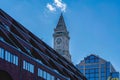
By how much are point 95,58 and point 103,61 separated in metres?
3.82

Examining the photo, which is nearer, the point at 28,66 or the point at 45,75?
the point at 28,66

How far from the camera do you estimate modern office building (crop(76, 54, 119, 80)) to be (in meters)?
196

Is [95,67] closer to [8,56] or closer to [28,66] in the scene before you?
[28,66]

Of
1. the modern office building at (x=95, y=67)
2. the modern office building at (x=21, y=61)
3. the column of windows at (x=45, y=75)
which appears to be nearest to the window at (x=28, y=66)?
the modern office building at (x=21, y=61)

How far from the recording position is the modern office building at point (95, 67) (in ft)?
645

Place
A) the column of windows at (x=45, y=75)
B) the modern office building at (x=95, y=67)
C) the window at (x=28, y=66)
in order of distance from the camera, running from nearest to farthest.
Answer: the window at (x=28, y=66), the column of windows at (x=45, y=75), the modern office building at (x=95, y=67)

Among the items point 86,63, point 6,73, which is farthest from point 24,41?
point 86,63

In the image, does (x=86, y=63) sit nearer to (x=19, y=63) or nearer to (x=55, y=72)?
(x=55, y=72)

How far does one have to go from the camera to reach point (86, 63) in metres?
198

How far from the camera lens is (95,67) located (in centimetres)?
19712

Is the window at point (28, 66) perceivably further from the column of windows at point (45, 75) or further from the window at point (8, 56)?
the column of windows at point (45, 75)

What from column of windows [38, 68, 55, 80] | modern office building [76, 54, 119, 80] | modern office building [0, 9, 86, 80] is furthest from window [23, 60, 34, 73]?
modern office building [76, 54, 119, 80]

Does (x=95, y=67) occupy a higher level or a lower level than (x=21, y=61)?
higher

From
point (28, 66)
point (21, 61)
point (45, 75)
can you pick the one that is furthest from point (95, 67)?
point (21, 61)
